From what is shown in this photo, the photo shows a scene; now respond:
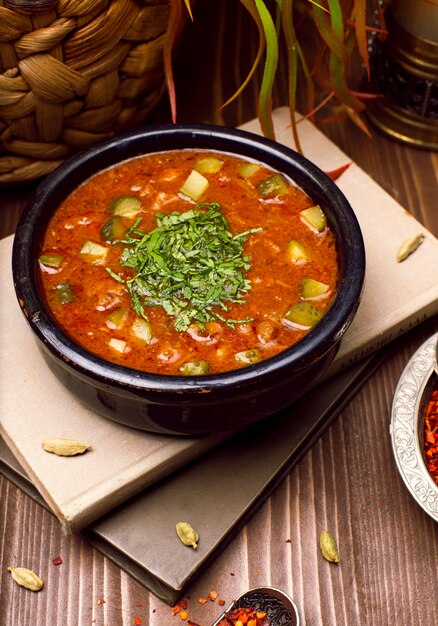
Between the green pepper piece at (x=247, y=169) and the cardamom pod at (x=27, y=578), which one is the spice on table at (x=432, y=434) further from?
the cardamom pod at (x=27, y=578)

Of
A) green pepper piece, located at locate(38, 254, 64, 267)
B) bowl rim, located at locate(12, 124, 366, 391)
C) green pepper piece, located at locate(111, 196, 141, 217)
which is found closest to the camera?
bowl rim, located at locate(12, 124, 366, 391)

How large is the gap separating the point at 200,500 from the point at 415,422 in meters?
0.65

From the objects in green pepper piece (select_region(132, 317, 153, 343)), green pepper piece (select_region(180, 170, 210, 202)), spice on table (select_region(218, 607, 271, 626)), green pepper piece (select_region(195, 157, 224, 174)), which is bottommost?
spice on table (select_region(218, 607, 271, 626))

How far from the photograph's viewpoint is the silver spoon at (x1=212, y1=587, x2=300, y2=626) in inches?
104

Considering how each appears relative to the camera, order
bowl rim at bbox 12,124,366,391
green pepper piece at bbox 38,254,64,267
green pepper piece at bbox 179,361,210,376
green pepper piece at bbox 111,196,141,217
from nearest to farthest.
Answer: bowl rim at bbox 12,124,366,391 < green pepper piece at bbox 179,361,210,376 < green pepper piece at bbox 38,254,64,267 < green pepper piece at bbox 111,196,141,217

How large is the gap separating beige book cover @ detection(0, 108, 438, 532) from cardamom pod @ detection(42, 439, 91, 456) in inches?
0.7

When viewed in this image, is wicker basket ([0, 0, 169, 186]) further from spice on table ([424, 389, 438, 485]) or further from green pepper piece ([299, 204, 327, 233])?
spice on table ([424, 389, 438, 485])

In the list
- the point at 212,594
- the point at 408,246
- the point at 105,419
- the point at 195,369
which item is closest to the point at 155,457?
the point at 105,419

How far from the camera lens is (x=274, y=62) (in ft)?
10.1

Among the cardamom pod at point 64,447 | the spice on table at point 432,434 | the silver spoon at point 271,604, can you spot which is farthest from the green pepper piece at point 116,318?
the spice on table at point 432,434

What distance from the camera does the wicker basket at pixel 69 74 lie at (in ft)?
9.50

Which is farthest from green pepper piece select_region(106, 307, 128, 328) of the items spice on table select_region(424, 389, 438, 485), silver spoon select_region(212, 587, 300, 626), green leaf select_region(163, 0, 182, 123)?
spice on table select_region(424, 389, 438, 485)

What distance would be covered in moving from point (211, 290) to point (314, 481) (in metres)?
→ 0.66

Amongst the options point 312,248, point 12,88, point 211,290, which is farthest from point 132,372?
point 12,88
